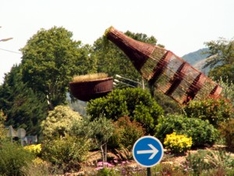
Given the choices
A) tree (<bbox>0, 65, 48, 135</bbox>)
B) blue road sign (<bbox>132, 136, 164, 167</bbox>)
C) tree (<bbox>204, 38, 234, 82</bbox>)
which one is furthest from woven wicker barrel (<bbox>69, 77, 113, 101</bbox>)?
tree (<bbox>0, 65, 48, 135</bbox>)

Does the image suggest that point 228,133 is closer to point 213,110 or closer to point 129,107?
point 213,110

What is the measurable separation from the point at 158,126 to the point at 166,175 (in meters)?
5.53

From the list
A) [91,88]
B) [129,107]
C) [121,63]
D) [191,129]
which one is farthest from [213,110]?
[121,63]

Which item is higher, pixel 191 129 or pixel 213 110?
A: pixel 213 110

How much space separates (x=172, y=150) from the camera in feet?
68.8

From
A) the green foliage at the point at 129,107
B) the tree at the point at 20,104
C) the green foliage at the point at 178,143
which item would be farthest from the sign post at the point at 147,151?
the tree at the point at 20,104

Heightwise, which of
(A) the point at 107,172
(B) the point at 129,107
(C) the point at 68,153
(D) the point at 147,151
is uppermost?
(B) the point at 129,107

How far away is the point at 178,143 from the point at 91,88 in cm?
710

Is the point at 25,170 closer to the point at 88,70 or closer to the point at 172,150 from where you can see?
the point at 172,150

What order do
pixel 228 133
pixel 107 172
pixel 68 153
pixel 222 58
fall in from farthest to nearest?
pixel 222 58, pixel 228 133, pixel 68 153, pixel 107 172

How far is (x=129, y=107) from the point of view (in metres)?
24.5

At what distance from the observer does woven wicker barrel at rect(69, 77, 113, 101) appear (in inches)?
1054

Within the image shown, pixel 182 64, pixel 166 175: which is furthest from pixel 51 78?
pixel 166 175

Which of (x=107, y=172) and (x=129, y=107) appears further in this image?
(x=129, y=107)
